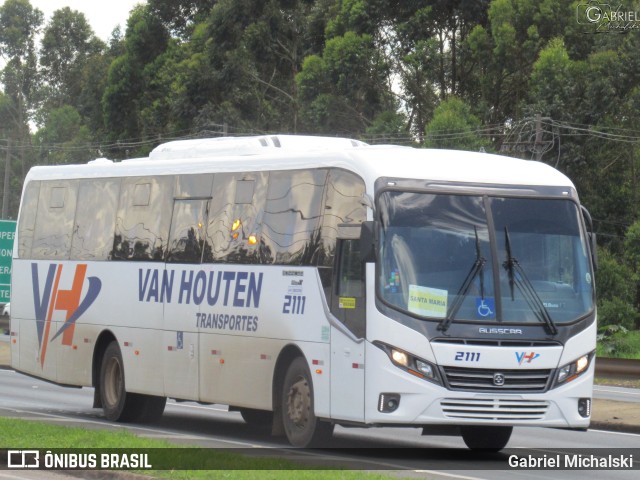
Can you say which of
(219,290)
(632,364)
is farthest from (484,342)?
(632,364)

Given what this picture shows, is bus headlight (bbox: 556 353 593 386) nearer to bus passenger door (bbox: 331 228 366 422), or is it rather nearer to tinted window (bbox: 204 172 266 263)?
bus passenger door (bbox: 331 228 366 422)

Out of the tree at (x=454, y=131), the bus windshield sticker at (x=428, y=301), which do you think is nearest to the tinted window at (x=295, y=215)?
the bus windshield sticker at (x=428, y=301)

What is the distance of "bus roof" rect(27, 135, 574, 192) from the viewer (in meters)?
14.1

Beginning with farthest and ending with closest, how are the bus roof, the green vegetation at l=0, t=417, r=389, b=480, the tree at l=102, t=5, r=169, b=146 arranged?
the tree at l=102, t=5, r=169, b=146
the bus roof
the green vegetation at l=0, t=417, r=389, b=480

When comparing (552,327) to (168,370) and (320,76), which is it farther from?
(320,76)

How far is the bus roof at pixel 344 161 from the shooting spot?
14.1m

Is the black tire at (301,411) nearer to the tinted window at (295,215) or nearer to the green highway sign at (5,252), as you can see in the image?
the tinted window at (295,215)

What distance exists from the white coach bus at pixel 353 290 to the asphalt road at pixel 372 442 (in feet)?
1.37

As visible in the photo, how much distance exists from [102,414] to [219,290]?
14.6ft

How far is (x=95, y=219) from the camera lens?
1936cm

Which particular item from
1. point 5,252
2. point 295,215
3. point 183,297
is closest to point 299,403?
point 295,215

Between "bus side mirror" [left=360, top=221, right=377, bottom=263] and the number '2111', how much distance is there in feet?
4.87

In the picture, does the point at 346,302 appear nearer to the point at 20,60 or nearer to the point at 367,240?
the point at 367,240

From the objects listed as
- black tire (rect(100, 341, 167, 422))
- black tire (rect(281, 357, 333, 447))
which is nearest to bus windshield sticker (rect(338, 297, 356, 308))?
black tire (rect(281, 357, 333, 447))
